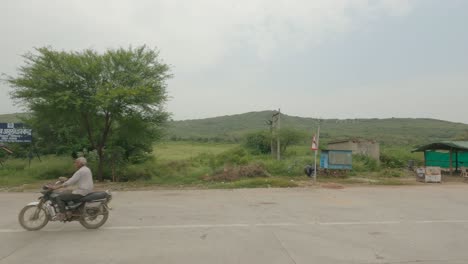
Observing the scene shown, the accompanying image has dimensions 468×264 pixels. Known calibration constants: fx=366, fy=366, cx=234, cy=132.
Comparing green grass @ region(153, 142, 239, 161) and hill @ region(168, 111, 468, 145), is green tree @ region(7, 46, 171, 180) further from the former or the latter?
hill @ region(168, 111, 468, 145)

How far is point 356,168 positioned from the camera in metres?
21.2

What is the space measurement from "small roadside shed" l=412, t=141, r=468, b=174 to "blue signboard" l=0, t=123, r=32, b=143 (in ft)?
76.2

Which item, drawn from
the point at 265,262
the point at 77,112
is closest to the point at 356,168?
the point at 77,112

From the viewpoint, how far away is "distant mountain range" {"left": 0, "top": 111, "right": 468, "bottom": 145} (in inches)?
2721

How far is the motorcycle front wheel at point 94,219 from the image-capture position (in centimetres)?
822

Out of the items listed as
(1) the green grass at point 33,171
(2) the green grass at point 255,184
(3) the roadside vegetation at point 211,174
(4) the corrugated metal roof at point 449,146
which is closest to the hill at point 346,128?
(4) the corrugated metal roof at point 449,146

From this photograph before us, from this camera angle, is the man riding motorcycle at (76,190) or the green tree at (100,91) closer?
the man riding motorcycle at (76,190)

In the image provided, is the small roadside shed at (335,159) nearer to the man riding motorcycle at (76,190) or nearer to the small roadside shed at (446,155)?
the small roadside shed at (446,155)

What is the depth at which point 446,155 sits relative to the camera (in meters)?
24.1

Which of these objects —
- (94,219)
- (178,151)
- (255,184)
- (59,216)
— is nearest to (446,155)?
(255,184)

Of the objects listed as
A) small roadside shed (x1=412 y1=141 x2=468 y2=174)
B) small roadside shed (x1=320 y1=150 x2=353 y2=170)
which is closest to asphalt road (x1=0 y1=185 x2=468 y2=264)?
small roadside shed (x1=320 y1=150 x2=353 y2=170)

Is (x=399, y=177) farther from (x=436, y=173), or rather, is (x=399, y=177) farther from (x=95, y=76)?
(x=95, y=76)

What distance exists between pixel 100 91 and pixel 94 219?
9295 mm

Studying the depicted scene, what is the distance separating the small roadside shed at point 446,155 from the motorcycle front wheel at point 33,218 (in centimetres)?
2096
